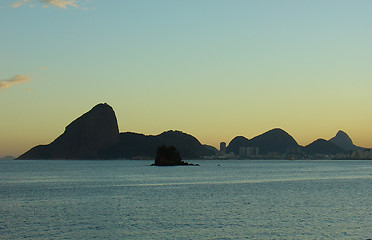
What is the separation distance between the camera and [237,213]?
70.6 m

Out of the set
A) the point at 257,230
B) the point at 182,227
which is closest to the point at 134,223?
the point at 182,227

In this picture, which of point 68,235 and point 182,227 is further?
point 182,227

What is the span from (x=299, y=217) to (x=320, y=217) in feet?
9.58

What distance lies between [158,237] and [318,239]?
55.6ft

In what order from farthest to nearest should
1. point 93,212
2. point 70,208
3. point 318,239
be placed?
point 70,208
point 93,212
point 318,239

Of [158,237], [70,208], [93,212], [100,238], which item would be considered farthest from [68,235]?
[70,208]

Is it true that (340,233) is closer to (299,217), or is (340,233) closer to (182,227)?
(299,217)

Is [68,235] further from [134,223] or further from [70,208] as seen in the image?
[70,208]

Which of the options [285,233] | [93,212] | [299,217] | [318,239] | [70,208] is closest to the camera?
[318,239]

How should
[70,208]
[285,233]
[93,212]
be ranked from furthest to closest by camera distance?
[70,208], [93,212], [285,233]

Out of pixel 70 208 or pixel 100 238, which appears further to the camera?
pixel 70 208

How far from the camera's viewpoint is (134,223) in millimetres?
61469

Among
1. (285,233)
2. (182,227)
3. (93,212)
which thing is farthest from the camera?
(93,212)

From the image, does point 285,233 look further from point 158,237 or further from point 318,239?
point 158,237
